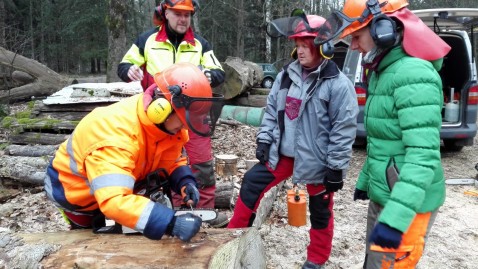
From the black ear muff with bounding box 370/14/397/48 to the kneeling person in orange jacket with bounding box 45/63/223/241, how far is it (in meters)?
0.89

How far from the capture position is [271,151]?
10.6 ft

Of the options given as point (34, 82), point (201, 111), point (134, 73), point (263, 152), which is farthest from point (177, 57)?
point (34, 82)

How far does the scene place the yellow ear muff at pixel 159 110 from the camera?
214cm

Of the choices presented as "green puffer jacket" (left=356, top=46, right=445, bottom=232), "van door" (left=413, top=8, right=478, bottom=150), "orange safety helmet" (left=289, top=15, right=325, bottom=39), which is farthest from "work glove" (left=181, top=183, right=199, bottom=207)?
"van door" (left=413, top=8, right=478, bottom=150)

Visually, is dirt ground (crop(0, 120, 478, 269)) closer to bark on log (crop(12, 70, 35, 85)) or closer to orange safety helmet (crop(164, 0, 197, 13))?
orange safety helmet (crop(164, 0, 197, 13))

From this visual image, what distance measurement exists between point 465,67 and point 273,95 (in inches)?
192

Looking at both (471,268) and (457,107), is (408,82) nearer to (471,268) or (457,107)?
(471,268)

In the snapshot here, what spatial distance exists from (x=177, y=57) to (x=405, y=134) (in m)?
2.61

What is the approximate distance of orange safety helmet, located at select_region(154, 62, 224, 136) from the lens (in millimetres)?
2189

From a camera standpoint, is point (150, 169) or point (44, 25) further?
point (44, 25)

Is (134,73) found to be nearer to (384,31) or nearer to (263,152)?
(263,152)

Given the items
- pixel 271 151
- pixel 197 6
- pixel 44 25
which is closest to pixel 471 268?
pixel 271 151

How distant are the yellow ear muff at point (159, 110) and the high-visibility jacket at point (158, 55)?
185 centimetres

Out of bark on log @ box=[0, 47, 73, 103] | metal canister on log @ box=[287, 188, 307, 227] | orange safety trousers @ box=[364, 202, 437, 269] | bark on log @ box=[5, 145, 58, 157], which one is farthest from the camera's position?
bark on log @ box=[0, 47, 73, 103]
